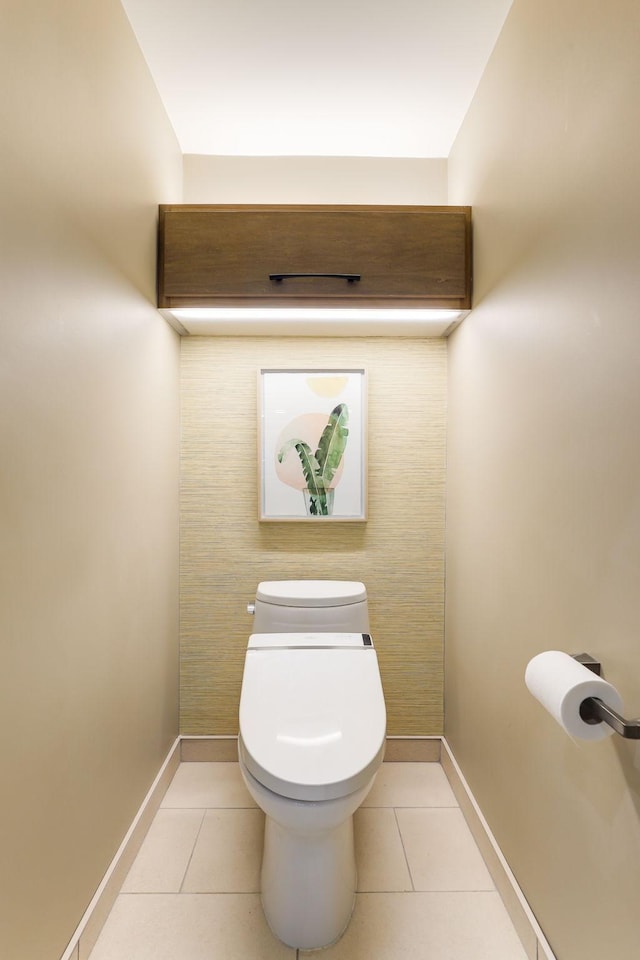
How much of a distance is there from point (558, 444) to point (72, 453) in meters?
1.05

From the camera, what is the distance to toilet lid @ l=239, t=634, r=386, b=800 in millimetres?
1287

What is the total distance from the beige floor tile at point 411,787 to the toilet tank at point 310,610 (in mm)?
608

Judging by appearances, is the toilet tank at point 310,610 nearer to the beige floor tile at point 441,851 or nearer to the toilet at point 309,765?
the toilet at point 309,765

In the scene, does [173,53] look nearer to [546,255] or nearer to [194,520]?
[546,255]

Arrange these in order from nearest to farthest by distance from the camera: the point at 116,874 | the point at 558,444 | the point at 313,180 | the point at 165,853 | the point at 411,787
Result: the point at 558,444 → the point at 116,874 → the point at 165,853 → the point at 411,787 → the point at 313,180

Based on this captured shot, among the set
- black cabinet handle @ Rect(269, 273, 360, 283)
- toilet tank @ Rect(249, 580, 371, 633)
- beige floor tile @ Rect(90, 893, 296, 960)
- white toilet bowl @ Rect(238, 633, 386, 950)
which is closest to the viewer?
white toilet bowl @ Rect(238, 633, 386, 950)

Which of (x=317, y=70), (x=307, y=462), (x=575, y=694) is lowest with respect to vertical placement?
(x=575, y=694)

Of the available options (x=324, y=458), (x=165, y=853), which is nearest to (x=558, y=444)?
(x=324, y=458)

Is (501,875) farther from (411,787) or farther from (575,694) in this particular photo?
(575,694)

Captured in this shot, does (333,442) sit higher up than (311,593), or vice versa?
(333,442)

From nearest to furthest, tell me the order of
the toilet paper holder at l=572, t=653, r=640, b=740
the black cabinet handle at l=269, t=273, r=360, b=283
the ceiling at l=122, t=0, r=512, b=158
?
the toilet paper holder at l=572, t=653, r=640, b=740 → the ceiling at l=122, t=0, r=512, b=158 → the black cabinet handle at l=269, t=273, r=360, b=283

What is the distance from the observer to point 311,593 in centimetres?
203

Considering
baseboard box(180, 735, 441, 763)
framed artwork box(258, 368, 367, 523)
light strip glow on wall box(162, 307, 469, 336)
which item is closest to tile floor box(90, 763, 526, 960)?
baseboard box(180, 735, 441, 763)

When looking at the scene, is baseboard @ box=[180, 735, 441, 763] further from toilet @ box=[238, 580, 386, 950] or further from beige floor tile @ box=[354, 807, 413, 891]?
toilet @ box=[238, 580, 386, 950]
